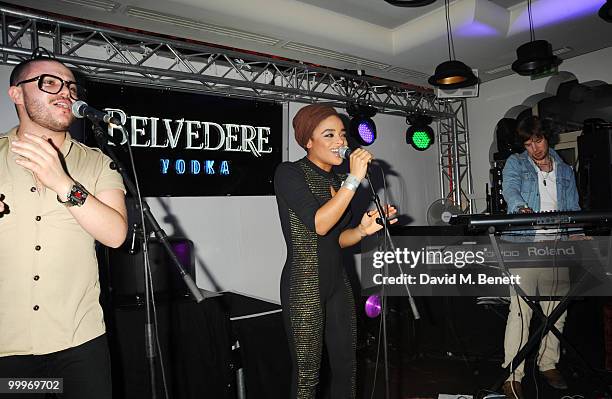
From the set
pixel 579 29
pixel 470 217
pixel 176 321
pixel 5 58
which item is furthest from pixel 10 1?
pixel 579 29

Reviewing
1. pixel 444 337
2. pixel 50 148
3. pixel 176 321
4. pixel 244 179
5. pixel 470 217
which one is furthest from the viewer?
pixel 244 179

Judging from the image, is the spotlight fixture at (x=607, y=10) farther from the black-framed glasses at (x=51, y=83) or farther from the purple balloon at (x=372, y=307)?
the black-framed glasses at (x=51, y=83)

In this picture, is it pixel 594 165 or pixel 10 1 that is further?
pixel 594 165

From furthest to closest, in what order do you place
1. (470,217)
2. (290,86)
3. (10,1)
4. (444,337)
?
(290,86), (444,337), (10,1), (470,217)

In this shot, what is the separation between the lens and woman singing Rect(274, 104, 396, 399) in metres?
1.85

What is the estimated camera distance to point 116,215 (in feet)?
5.01

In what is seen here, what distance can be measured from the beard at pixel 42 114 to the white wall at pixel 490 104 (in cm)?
620

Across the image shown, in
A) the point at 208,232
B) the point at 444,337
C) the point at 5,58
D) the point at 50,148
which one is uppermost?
the point at 5,58

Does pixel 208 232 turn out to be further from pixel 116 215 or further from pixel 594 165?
pixel 594 165

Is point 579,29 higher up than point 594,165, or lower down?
higher up

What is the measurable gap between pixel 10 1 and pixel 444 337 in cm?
510

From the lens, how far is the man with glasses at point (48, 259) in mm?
1452

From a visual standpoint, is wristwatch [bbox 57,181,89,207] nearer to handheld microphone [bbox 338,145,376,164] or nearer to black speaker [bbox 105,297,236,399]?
handheld microphone [bbox 338,145,376,164]

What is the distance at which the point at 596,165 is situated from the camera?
12.7 ft
